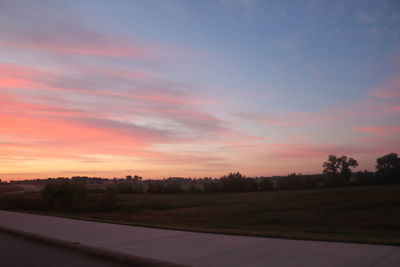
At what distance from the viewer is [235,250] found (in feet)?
27.9

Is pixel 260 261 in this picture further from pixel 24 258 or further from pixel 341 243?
pixel 24 258

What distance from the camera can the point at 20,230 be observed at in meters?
14.3

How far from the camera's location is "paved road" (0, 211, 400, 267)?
711cm

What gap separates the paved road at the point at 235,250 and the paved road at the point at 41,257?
1.83ft

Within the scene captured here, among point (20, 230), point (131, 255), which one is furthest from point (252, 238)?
point (20, 230)

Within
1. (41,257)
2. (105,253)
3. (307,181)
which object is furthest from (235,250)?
(307,181)

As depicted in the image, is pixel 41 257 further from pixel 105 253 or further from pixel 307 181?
pixel 307 181

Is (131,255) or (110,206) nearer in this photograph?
(131,255)

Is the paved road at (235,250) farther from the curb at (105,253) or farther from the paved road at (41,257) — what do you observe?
the paved road at (41,257)

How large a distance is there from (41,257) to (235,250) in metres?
4.87

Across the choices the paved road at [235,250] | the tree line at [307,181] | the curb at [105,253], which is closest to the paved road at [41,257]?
the curb at [105,253]

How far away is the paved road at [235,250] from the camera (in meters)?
7.11

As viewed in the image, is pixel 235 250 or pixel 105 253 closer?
pixel 235 250

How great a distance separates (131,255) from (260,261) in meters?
2.99
